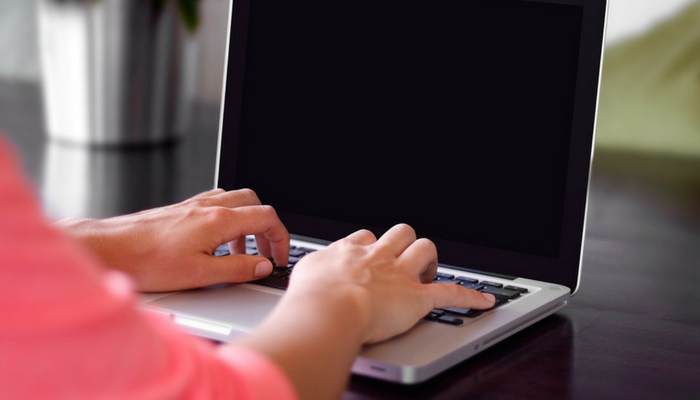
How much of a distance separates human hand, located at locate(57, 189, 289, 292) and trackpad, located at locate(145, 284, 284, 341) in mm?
12

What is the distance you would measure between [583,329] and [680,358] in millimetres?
94

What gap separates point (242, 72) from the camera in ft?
3.31

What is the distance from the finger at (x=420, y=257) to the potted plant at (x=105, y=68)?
5.24 ft

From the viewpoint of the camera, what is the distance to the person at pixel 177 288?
0.90 ft

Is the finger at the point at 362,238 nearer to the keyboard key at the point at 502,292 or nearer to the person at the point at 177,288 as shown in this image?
the person at the point at 177,288

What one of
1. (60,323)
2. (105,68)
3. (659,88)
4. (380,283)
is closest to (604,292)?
(380,283)

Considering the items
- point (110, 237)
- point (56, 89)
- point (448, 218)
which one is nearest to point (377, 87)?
point (448, 218)

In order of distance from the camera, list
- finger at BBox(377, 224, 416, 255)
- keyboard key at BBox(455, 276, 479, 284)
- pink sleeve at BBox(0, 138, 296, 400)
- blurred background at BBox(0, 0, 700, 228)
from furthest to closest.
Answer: blurred background at BBox(0, 0, 700, 228) → keyboard key at BBox(455, 276, 479, 284) → finger at BBox(377, 224, 416, 255) → pink sleeve at BBox(0, 138, 296, 400)

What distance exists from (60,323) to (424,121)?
664 mm

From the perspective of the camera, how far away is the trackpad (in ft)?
2.22

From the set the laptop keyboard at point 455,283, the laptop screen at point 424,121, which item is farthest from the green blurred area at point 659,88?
the laptop keyboard at point 455,283

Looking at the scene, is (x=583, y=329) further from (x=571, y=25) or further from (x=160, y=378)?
(x=160, y=378)

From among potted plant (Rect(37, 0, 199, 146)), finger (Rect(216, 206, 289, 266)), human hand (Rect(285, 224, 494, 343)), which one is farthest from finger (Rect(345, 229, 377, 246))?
potted plant (Rect(37, 0, 199, 146))

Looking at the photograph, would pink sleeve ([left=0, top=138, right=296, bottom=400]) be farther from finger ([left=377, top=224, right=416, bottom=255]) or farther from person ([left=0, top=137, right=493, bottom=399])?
finger ([left=377, top=224, right=416, bottom=255])
